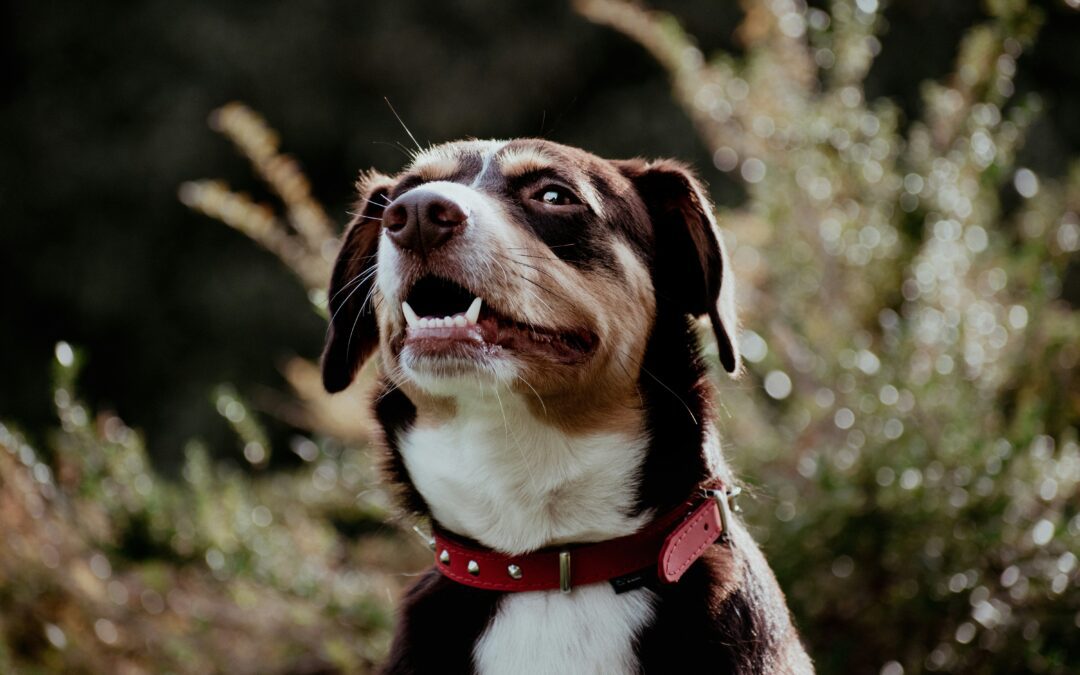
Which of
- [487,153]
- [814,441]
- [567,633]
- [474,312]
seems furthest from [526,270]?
[814,441]

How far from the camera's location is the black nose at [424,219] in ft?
7.21

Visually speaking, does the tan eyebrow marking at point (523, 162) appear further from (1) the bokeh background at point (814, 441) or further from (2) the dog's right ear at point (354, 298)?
(1) the bokeh background at point (814, 441)

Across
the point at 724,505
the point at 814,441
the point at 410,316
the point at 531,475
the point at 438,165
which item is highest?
the point at 438,165

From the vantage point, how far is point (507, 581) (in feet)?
7.60

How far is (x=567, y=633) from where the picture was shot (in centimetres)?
226

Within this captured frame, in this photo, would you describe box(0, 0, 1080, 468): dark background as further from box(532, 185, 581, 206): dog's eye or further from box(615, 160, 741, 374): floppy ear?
box(532, 185, 581, 206): dog's eye

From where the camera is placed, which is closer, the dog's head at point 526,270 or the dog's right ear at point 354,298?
the dog's head at point 526,270

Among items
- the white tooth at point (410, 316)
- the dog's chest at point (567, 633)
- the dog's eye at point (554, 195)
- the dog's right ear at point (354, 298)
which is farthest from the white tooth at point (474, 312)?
the dog's chest at point (567, 633)

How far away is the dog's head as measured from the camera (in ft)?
7.35

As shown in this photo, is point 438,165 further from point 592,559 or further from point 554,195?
point 592,559

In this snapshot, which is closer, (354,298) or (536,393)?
(536,393)

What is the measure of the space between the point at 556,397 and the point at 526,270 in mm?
282

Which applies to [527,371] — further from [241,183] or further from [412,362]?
[241,183]

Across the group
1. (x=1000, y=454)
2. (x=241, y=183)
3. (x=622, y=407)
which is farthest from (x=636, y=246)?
(x=241, y=183)
